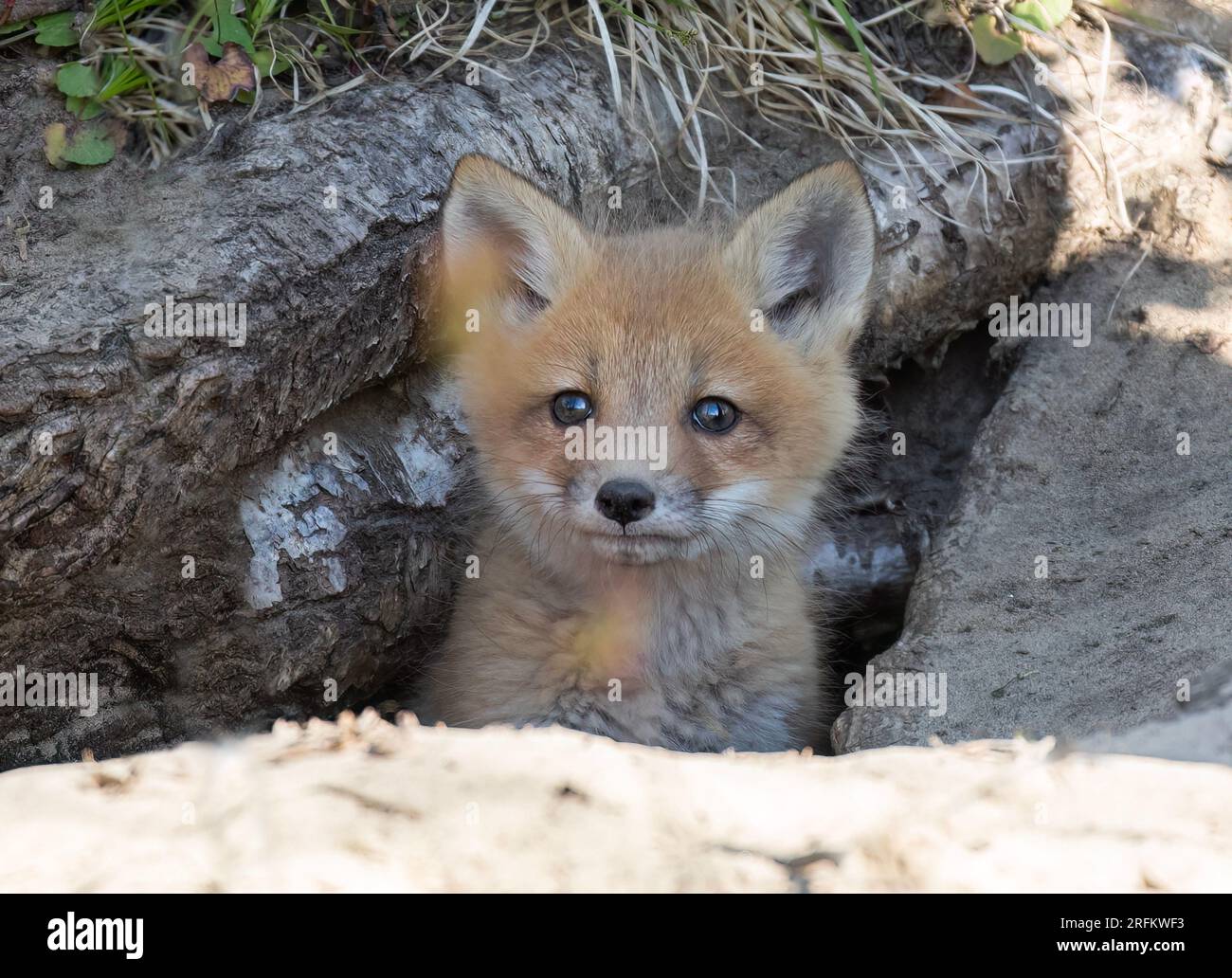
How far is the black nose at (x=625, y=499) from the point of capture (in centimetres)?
331

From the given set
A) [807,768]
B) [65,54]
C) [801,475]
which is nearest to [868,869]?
[807,768]

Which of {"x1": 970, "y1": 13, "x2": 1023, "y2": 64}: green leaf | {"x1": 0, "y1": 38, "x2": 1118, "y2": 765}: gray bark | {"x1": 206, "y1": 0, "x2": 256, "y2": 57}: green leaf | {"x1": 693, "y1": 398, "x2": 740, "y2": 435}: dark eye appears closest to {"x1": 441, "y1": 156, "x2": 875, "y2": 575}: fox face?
{"x1": 693, "y1": 398, "x2": 740, "y2": 435}: dark eye

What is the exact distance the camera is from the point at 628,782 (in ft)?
7.06

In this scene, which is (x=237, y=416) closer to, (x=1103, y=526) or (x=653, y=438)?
(x=653, y=438)

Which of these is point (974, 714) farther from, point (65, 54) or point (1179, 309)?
point (65, 54)

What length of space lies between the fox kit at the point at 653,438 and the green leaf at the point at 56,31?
59.5 inches

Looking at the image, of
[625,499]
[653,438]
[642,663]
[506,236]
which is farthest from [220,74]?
[642,663]

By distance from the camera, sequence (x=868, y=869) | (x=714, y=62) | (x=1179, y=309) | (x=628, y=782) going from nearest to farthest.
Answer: (x=868, y=869), (x=628, y=782), (x=1179, y=309), (x=714, y=62)

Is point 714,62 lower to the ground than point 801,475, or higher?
higher

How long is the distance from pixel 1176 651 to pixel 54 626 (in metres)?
3.12

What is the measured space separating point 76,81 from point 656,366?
2190mm

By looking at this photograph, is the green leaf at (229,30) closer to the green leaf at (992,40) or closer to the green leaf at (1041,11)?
the green leaf at (992,40)

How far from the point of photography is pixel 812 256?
396cm

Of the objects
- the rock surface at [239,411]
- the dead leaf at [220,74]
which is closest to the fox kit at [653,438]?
the rock surface at [239,411]
